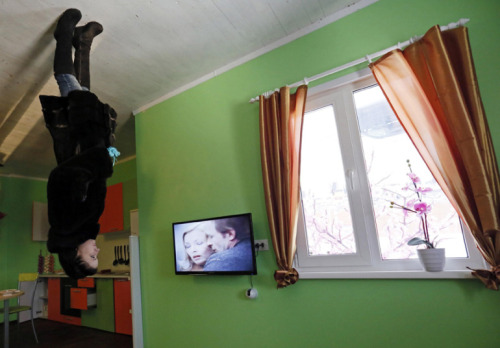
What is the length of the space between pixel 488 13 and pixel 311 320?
2.22m

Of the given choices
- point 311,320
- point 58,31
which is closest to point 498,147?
point 311,320

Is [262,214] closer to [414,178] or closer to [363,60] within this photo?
[414,178]

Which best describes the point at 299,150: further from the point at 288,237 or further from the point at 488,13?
the point at 488,13

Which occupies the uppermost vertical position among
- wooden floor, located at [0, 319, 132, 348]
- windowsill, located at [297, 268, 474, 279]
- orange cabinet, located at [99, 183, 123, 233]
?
orange cabinet, located at [99, 183, 123, 233]

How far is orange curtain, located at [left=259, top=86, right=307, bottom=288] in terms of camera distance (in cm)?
204

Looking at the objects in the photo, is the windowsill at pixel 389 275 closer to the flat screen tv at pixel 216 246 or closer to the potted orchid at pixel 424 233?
the potted orchid at pixel 424 233

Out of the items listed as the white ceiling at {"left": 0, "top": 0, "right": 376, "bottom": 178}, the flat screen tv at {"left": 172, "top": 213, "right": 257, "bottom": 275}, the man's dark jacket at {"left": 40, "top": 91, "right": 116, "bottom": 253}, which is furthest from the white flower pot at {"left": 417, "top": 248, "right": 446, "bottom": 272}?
the man's dark jacket at {"left": 40, "top": 91, "right": 116, "bottom": 253}

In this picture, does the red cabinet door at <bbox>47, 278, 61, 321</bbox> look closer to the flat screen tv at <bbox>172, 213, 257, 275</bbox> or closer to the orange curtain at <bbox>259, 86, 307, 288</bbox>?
the flat screen tv at <bbox>172, 213, 257, 275</bbox>

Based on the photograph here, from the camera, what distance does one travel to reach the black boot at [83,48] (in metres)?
1.88

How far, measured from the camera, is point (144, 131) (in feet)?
10.7

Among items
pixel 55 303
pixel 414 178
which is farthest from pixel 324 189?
pixel 55 303

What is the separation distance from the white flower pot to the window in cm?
4

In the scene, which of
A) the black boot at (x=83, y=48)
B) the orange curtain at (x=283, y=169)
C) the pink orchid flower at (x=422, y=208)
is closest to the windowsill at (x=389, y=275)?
the orange curtain at (x=283, y=169)

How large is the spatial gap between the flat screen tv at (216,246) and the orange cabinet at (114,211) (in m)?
A: 2.21
